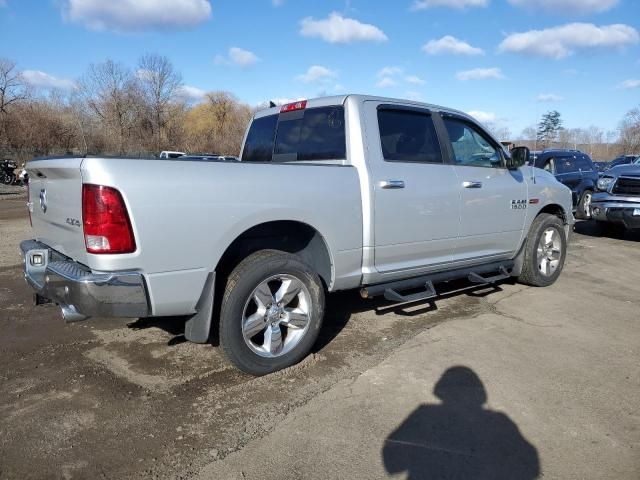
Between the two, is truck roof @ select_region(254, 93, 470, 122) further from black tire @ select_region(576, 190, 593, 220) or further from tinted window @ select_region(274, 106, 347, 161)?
black tire @ select_region(576, 190, 593, 220)

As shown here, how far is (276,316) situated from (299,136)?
1857 millimetres

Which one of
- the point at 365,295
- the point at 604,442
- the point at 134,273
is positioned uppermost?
the point at 134,273

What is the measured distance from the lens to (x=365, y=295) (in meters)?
4.13

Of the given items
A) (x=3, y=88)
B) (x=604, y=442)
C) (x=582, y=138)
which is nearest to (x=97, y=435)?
(x=604, y=442)

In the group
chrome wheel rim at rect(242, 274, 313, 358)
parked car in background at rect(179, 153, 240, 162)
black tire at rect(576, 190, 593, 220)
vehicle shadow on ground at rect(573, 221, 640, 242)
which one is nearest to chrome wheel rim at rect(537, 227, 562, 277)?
chrome wheel rim at rect(242, 274, 313, 358)

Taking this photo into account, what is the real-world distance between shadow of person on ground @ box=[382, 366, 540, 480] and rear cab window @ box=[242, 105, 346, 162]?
211 centimetres

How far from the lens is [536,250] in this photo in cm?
579

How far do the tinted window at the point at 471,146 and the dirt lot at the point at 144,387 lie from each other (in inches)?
61.2

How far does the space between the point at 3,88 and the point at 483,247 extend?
48.6 metres

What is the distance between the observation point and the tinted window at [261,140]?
5.02 meters

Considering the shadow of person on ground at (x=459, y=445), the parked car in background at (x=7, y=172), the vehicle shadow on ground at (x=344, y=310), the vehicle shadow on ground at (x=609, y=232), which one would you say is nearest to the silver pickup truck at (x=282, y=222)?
the vehicle shadow on ground at (x=344, y=310)

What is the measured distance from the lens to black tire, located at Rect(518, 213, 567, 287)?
5.73 m

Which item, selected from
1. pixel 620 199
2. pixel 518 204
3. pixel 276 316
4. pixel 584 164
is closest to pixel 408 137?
pixel 518 204

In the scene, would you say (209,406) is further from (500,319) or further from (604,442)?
(500,319)
